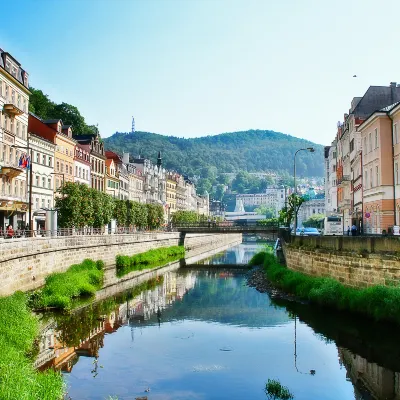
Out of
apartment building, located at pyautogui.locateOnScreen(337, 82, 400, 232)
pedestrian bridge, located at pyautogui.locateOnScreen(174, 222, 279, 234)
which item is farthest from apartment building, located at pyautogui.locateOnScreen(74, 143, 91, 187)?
apartment building, located at pyautogui.locateOnScreen(337, 82, 400, 232)

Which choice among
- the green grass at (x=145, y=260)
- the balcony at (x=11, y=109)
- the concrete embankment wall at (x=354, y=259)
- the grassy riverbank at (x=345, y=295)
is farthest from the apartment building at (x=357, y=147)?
the balcony at (x=11, y=109)

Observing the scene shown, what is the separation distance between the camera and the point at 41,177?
205 feet

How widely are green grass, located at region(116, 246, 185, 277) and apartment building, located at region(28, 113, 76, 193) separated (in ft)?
37.6

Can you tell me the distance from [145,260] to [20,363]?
4872cm

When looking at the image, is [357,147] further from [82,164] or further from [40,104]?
[40,104]

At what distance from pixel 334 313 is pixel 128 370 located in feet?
44.4

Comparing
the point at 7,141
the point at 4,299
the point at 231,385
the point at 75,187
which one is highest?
the point at 7,141

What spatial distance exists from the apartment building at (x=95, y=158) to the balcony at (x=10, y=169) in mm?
27343

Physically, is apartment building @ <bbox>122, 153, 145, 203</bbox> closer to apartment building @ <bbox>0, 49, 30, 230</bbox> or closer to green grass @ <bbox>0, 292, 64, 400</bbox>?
apartment building @ <bbox>0, 49, 30, 230</bbox>

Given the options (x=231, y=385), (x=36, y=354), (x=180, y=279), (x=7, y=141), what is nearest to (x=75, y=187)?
(x=7, y=141)

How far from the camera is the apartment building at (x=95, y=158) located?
3216 inches

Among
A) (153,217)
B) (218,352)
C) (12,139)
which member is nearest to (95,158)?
(153,217)

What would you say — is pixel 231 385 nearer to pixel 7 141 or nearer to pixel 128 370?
pixel 128 370

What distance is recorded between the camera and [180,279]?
2060 inches
